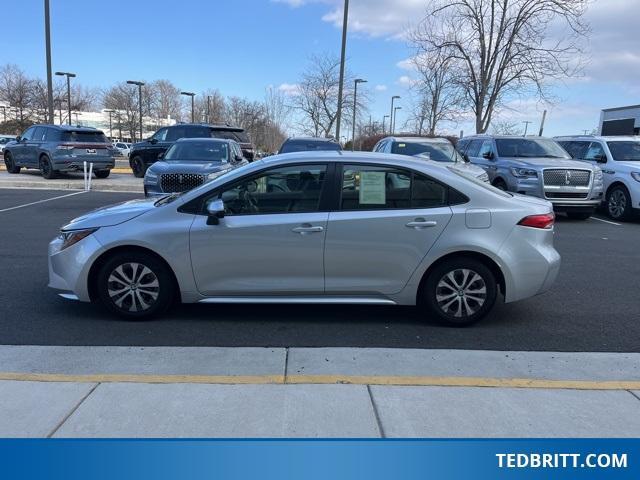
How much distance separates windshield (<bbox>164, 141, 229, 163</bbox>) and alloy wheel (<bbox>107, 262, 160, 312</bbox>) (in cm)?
657

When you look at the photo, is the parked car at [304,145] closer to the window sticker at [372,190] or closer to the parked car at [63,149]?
the parked car at [63,149]

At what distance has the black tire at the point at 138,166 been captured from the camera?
18438mm

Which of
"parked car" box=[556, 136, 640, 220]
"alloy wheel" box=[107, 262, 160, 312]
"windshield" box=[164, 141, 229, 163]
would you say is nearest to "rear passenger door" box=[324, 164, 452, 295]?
"alloy wheel" box=[107, 262, 160, 312]

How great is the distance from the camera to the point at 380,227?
458cm

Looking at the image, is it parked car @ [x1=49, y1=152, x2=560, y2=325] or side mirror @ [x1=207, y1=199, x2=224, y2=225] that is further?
parked car @ [x1=49, y1=152, x2=560, y2=325]

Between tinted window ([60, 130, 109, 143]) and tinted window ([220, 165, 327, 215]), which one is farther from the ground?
tinted window ([60, 130, 109, 143])

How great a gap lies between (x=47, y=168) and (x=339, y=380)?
54.6ft

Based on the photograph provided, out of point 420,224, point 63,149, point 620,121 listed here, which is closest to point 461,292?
point 420,224

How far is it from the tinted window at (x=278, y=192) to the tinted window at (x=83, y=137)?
14.3m

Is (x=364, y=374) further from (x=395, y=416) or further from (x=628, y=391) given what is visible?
(x=628, y=391)

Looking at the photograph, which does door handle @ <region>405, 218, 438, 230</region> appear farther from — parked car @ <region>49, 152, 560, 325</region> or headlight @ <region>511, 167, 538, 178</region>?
headlight @ <region>511, 167, 538, 178</region>

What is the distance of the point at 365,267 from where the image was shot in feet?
15.2

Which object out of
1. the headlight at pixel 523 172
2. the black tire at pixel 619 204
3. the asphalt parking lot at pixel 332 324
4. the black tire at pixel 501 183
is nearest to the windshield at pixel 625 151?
the black tire at pixel 619 204

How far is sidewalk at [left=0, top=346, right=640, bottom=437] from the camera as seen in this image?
3076 mm
